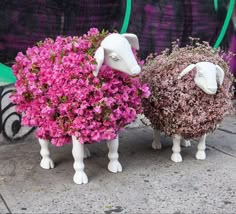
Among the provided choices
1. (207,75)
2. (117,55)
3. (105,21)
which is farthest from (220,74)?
(105,21)

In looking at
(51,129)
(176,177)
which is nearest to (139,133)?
(176,177)

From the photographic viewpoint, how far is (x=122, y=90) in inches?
138

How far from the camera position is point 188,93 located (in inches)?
151

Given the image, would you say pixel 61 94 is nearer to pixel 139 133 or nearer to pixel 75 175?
pixel 75 175

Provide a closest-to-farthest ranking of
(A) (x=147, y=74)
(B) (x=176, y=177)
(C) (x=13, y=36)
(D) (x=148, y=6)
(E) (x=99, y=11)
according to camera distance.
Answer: (B) (x=176, y=177), (A) (x=147, y=74), (C) (x=13, y=36), (E) (x=99, y=11), (D) (x=148, y=6)

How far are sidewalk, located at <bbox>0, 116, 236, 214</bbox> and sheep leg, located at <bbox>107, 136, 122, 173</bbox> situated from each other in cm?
6

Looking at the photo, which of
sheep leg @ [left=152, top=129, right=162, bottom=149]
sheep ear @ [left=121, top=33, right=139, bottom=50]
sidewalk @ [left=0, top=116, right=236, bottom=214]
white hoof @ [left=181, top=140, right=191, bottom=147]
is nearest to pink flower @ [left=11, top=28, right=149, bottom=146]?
sheep ear @ [left=121, top=33, right=139, bottom=50]

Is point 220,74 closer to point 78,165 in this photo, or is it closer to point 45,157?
point 78,165

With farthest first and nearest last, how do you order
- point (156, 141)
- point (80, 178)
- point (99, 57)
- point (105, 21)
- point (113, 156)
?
point (105, 21), point (156, 141), point (113, 156), point (80, 178), point (99, 57)

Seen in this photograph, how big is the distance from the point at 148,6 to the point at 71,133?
104 inches

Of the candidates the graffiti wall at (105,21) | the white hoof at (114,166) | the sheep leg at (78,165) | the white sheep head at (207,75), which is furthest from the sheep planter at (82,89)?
the graffiti wall at (105,21)

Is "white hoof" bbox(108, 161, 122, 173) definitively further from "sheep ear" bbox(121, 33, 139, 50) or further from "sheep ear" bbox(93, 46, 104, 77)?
"sheep ear" bbox(121, 33, 139, 50)

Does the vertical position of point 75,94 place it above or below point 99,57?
below

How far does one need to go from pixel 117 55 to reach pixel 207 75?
3.05ft
